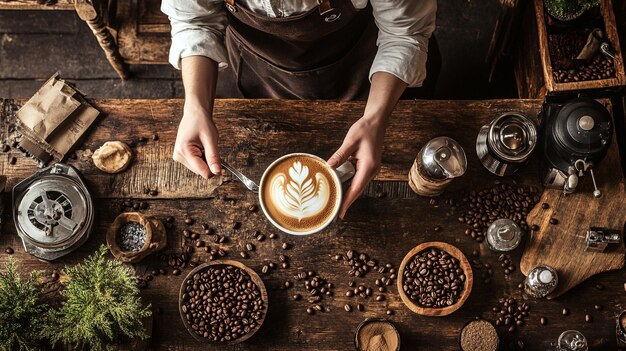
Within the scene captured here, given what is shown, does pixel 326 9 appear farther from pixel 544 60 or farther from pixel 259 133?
pixel 544 60

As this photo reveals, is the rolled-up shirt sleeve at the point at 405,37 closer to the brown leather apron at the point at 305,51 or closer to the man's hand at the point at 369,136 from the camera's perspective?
the man's hand at the point at 369,136

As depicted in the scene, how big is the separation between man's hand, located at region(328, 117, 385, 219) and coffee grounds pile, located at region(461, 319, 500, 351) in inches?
26.0

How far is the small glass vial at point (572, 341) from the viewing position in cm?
202

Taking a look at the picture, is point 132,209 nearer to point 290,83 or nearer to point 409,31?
point 290,83

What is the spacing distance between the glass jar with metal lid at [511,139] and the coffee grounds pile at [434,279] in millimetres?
427

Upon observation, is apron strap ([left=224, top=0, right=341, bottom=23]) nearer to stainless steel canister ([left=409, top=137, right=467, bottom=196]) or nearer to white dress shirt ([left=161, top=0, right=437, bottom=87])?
white dress shirt ([left=161, top=0, right=437, bottom=87])

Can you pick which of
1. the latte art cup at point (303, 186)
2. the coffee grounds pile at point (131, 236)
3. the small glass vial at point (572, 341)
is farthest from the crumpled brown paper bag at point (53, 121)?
the small glass vial at point (572, 341)

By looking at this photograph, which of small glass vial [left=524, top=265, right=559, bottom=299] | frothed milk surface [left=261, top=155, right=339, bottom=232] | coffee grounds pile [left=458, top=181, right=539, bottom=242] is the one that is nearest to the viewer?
frothed milk surface [left=261, top=155, right=339, bottom=232]

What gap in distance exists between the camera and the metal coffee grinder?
6.54 feet

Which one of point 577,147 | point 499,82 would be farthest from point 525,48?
point 577,147

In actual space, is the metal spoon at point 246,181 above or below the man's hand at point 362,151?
below

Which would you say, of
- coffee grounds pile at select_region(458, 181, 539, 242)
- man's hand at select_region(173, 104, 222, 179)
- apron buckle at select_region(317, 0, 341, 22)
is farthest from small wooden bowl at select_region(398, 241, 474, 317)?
apron buckle at select_region(317, 0, 341, 22)

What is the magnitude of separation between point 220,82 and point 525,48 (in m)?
1.48

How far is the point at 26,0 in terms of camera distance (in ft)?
9.02
